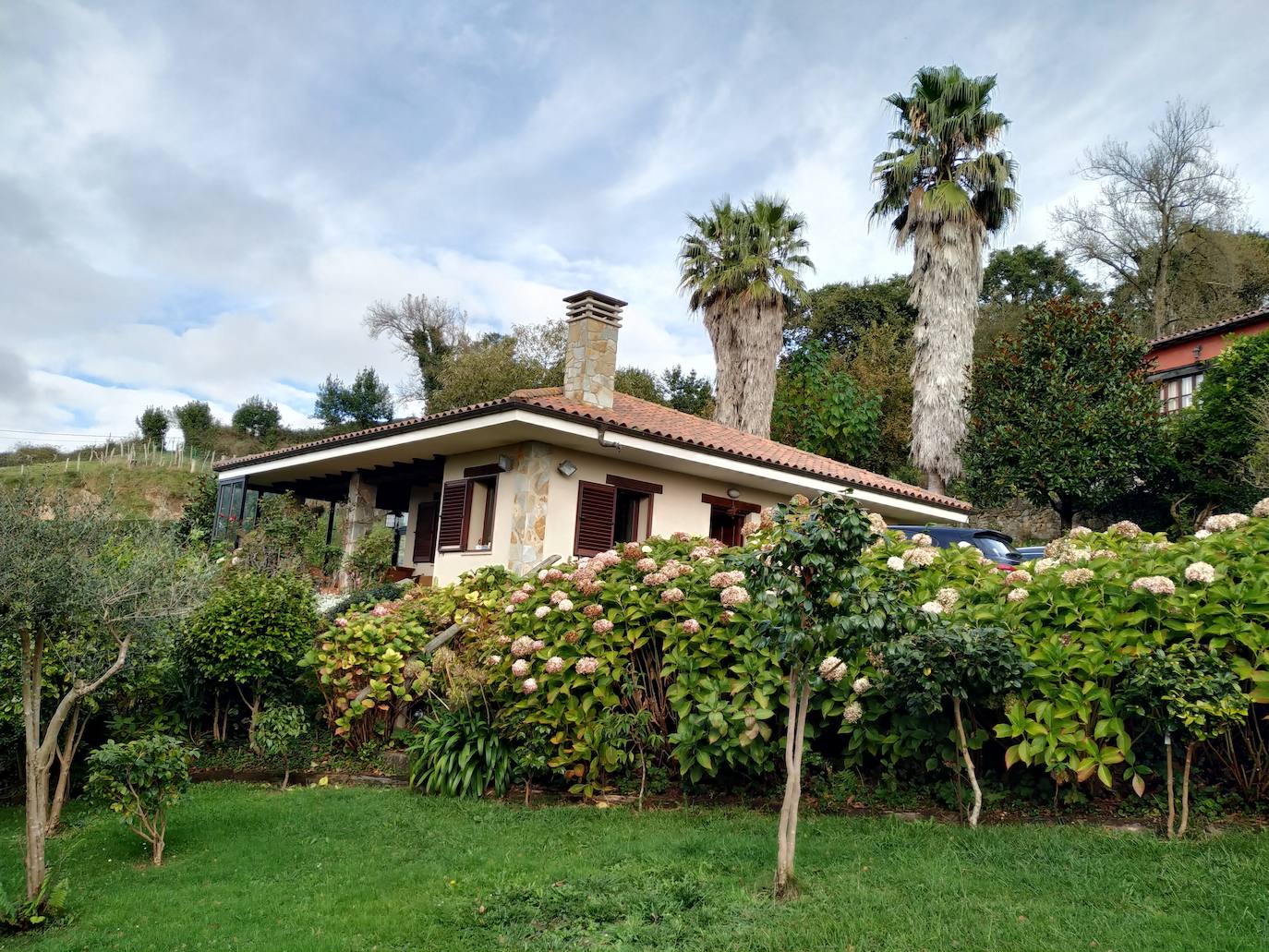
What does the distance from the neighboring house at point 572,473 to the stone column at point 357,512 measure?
2cm

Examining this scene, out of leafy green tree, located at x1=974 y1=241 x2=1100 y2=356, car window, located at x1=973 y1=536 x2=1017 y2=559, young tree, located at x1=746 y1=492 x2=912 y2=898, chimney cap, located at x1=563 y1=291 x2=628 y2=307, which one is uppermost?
leafy green tree, located at x1=974 y1=241 x2=1100 y2=356

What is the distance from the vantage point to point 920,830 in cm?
531

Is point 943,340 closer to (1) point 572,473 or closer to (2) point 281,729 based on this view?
(1) point 572,473

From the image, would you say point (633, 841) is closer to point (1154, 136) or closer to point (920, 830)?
point (920, 830)

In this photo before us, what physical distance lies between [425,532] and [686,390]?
19.4 m

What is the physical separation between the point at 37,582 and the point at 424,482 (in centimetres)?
1191

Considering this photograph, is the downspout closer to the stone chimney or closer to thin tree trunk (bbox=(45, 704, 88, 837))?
the stone chimney

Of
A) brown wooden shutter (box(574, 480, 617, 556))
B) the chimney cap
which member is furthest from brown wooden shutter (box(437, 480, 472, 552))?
the chimney cap

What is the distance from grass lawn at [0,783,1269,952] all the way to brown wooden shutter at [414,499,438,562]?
34.3 feet

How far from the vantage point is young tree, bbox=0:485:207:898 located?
16.3 ft

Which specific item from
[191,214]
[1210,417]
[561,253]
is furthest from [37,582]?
[1210,417]

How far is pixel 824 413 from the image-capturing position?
81.8 feet

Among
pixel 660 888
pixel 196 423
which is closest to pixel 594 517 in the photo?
pixel 660 888

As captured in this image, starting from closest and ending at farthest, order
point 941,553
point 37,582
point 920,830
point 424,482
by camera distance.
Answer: point 37,582 → point 920,830 → point 941,553 → point 424,482
